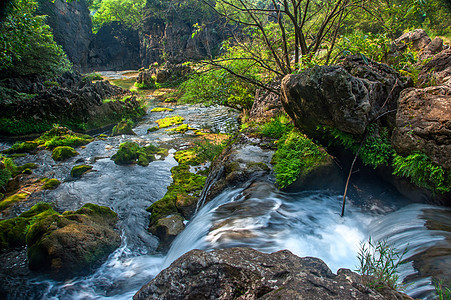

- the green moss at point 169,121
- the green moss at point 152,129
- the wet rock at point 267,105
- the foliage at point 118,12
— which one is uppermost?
the foliage at point 118,12

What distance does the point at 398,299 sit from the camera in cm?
229

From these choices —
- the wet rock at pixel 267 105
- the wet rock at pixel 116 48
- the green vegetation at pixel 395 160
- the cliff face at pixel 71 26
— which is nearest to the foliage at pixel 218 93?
the wet rock at pixel 267 105

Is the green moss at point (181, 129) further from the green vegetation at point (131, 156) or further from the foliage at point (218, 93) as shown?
the green vegetation at point (131, 156)

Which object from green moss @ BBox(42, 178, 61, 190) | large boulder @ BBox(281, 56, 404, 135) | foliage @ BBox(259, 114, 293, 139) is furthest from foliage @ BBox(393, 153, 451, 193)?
green moss @ BBox(42, 178, 61, 190)

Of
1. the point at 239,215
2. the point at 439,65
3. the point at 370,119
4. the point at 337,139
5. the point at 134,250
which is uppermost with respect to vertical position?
the point at 439,65

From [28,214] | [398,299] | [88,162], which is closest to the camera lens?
[398,299]

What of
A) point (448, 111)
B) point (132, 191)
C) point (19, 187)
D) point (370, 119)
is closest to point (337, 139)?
point (370, 119)

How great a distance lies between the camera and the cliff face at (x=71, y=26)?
39.8m

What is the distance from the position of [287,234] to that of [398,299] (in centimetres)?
205

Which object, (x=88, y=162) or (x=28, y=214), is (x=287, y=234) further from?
(x=88, y=162)

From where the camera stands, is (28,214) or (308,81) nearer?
(308,81)

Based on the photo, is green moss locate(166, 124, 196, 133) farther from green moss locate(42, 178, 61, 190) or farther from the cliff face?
the cliff face

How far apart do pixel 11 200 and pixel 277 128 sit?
9177 mm

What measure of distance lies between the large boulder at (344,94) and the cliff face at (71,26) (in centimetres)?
4586
